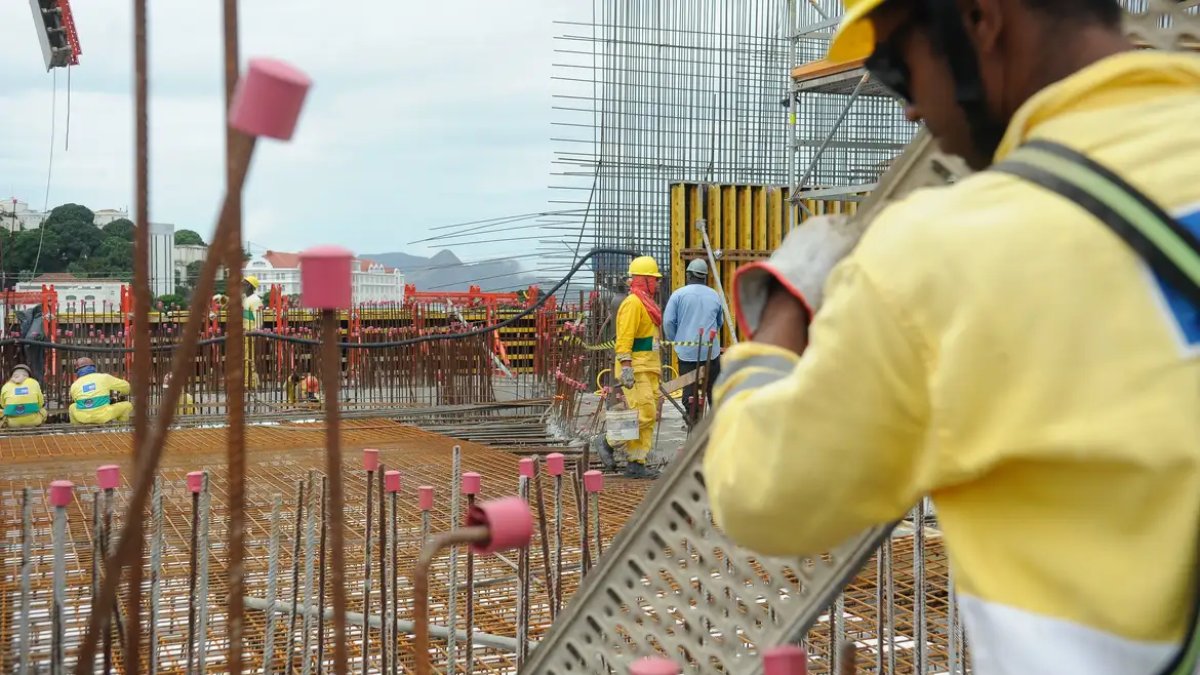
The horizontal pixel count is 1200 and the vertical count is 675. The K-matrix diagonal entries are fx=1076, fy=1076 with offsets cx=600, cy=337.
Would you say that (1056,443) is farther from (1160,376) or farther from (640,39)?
(640,39)

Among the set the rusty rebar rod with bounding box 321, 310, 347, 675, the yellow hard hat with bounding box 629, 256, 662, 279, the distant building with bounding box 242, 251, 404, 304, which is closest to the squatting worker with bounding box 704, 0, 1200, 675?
the rusty rebar rod with bounding box 321, 310, 347, 675

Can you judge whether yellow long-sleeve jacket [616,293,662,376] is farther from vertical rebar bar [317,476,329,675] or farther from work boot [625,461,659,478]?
vertical rebar bar [317,476,329,675]

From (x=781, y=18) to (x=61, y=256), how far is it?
102 ft

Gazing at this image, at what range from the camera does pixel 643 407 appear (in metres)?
8.88

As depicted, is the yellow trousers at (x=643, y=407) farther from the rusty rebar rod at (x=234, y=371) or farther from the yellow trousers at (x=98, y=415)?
the rusty rebar rod at (x=234, y=371)

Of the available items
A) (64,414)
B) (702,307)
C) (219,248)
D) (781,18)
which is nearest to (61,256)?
(64,414)

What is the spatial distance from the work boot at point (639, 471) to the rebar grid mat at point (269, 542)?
0.85 ft

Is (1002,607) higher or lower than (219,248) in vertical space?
lower

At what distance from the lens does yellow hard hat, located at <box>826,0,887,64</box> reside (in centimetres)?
120

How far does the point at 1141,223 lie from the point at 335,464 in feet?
3.03

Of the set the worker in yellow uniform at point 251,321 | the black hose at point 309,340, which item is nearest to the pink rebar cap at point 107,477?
the black hose at point 309,340

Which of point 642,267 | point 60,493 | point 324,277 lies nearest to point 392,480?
point 60,493

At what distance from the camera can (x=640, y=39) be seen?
1513 centimetres

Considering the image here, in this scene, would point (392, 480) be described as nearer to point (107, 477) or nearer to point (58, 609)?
point (107, 477)
